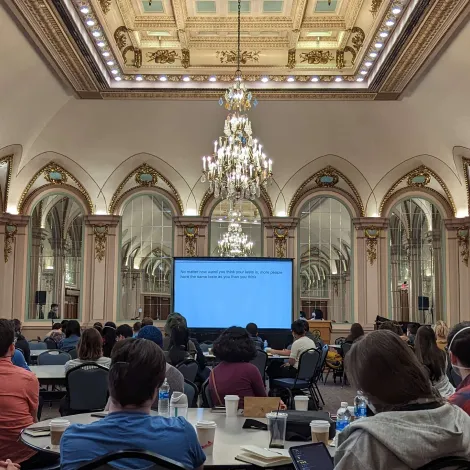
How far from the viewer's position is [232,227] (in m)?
16.1

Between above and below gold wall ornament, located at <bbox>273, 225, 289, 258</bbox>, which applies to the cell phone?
below

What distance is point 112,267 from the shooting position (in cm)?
1477

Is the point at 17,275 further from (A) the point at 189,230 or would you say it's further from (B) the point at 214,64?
(B) the point at 214,64

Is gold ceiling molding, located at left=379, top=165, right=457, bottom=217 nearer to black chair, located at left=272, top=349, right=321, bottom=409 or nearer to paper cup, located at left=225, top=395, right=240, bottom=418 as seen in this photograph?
black chair, located at left=272, top=349, right=321, bottom=409

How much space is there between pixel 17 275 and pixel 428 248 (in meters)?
9.38

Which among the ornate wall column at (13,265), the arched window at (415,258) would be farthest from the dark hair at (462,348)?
the ornate wall column at (13,265)

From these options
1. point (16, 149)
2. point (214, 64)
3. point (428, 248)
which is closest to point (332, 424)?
point (214, 64)

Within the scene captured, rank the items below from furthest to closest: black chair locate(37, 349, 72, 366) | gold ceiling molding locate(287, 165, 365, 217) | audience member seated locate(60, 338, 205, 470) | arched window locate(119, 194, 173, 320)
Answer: arched window locate(119, 194, 173, 320) < gold ceiling molding locate(287, 165, 365, 217) < black chair locate(37, 349, 72, 366) < audience member seated locate(60, 338, 205, 470)

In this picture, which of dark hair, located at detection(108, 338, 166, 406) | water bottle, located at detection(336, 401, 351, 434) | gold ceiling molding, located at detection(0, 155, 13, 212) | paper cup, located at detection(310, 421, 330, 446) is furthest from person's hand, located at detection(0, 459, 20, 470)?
gold ceiling molding, located at detection(0, 155, 13, 212)

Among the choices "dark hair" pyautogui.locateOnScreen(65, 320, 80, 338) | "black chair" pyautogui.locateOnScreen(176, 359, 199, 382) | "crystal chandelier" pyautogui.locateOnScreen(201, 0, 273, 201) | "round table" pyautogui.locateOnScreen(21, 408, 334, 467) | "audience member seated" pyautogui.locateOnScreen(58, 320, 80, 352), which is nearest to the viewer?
"round table" pyautogui.locateOnScreen(21, 408, 334, 467)

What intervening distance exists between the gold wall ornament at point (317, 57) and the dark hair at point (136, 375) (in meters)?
10.4

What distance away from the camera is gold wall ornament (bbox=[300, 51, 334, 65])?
12.0 m

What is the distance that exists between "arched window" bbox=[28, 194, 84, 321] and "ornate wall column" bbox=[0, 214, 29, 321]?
264mm

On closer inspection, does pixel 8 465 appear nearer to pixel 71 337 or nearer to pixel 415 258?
pixel 71 337
